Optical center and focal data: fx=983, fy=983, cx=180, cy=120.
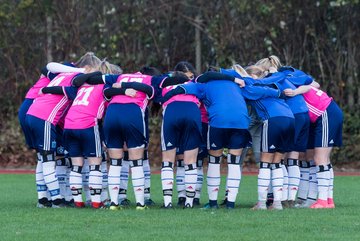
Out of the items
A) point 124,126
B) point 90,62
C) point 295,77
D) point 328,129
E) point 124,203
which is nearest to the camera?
point 124,126

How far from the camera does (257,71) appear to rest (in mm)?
14500

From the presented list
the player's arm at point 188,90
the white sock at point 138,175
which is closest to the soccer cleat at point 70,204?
the white sock at point 138,175

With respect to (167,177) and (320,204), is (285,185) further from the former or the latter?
(167,177)

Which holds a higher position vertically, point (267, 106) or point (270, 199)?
point (267, 106)

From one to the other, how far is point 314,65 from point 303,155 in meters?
14.2

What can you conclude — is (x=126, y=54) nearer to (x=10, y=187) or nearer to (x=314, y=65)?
(x=314, y=65)

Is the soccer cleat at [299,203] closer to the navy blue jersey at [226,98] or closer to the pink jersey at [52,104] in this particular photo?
the navy blue jersey at [226,98]

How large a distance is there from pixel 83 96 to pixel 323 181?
372 centimetres

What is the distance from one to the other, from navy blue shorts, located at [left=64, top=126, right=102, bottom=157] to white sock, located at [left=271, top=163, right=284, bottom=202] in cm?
249

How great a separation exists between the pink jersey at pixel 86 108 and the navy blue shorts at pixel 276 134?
2.40 metres

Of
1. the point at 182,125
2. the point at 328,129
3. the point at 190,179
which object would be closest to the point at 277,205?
the point at 190,179

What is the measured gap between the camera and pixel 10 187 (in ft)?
63.2

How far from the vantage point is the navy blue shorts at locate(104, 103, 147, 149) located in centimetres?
1371

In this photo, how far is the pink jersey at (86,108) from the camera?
14.1 metres
